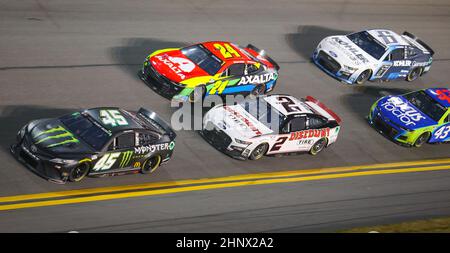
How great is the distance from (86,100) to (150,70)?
2061 mm

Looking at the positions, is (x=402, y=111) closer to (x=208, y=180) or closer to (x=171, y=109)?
(x=171, y=109)

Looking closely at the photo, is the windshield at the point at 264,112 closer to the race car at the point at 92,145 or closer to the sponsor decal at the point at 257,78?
the sponsor decal at the point at 257,78

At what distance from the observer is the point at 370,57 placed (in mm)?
25047

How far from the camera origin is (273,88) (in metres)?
23.4

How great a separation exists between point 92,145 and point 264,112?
5202 mm

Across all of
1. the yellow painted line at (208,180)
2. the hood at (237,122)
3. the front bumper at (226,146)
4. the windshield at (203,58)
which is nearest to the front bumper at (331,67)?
the yellow painted line at (208,180)

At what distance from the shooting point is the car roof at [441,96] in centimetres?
2244

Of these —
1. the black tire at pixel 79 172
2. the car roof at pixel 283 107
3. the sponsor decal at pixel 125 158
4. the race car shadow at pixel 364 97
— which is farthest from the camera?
the race car shadow at pixel 364 97

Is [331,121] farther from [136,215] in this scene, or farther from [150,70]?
[136,215]

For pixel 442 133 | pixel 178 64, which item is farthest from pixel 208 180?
pixel 442 133

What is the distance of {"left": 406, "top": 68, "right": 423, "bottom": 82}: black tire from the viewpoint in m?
26.3

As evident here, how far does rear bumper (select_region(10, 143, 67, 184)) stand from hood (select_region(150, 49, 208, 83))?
571 cm

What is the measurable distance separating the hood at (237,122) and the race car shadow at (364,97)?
4.73 metres

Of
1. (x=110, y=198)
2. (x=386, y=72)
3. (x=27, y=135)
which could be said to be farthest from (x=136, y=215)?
(x=386, y=72)
